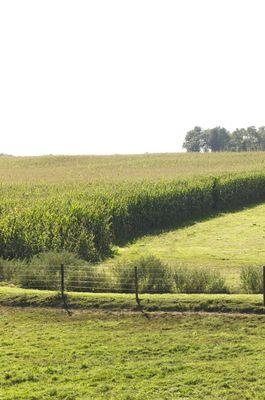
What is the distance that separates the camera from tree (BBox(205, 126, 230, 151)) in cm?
17562

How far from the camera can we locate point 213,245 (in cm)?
3294

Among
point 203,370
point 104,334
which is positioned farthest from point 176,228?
point 203,370

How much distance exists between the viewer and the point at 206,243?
111 ft

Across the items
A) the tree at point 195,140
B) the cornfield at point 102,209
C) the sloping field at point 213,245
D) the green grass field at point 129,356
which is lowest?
the green grass field at point 129,356

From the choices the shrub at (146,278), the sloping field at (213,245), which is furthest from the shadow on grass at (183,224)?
the shrub at (146,278)

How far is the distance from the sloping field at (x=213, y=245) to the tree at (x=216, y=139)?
13408cm

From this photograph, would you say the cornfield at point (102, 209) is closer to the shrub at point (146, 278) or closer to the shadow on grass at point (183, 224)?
the shadow on grass at point (183, 224)

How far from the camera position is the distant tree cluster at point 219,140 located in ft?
576

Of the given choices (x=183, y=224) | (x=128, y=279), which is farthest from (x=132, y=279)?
(x=183, y=224)

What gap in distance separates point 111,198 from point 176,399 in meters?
25.2

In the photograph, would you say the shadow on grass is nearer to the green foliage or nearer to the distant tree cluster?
the green foliage

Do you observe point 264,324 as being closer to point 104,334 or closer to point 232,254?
point 104,334

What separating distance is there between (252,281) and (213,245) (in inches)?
541

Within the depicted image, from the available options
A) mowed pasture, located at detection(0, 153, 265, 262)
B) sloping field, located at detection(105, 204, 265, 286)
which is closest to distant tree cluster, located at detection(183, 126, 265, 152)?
mowed pasture, located at detection(0, 153, 265, 262)
